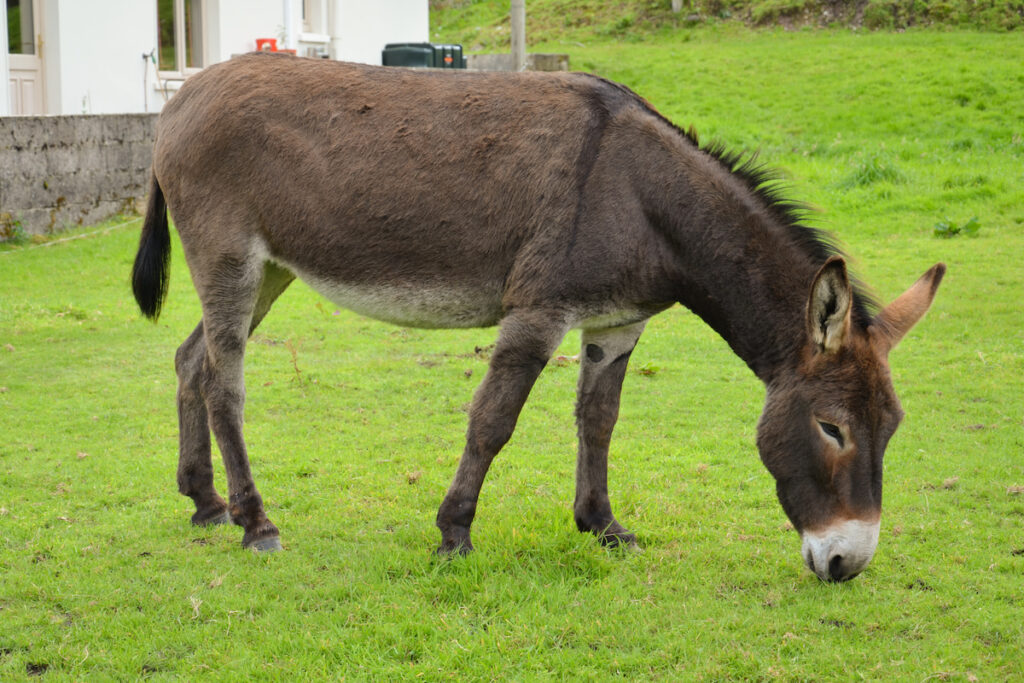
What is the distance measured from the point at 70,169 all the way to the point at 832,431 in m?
11.5

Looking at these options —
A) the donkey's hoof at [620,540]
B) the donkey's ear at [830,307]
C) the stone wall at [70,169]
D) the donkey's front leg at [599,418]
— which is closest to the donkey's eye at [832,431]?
the donkey's ear at [830,307]

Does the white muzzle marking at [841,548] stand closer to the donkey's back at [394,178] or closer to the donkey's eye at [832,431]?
the donkey's eye at [832,431]

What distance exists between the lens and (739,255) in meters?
4.27

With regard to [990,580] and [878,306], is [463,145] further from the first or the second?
[990,580]

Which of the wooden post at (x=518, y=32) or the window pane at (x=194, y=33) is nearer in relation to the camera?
the window pane at (x=194, y=33)

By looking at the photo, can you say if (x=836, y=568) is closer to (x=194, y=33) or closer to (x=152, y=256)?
(x=152, y=256)

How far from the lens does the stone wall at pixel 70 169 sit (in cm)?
1184

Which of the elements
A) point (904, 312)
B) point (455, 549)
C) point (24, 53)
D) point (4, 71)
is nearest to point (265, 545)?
point (455, 549)

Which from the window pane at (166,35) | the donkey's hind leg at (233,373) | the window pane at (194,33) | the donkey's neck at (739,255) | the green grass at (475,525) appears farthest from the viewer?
the window pane at (194,33)

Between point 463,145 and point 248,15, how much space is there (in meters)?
15.0

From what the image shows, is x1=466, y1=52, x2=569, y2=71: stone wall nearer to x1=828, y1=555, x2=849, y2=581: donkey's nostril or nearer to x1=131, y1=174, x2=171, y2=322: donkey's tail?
x1=131, y1=174, x2=171, y2=322: donkey's tail

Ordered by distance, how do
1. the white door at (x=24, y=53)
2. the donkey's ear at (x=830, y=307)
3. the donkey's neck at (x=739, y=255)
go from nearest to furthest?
the donkey's ear at (x=830, y=307) < the donkey's neck at (x=739, y=255) < the white door at (x=24, y=53)

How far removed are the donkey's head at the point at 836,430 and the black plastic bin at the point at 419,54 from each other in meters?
16.7

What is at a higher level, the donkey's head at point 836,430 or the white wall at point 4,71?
the white wall at point 4,71
